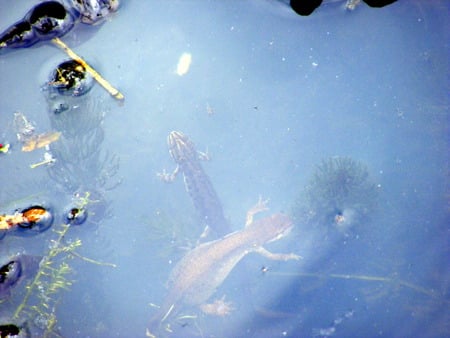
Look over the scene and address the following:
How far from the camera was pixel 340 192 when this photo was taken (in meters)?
6.40

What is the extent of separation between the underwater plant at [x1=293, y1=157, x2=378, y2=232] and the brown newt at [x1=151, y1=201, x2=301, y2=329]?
70 centimetres

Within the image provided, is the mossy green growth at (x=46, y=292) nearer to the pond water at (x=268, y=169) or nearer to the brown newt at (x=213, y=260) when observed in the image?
the pond water at (x=268, y=169)

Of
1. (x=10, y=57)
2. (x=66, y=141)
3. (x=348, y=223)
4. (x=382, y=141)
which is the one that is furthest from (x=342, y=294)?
(x=10, y=57)

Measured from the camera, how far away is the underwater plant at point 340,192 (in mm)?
6227

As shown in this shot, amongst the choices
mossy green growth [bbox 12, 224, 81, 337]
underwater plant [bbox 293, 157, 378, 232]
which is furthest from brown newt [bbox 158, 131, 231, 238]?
mossy green growth [bbox 12, 224, 81, 337]

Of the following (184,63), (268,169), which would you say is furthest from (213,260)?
(184,63)

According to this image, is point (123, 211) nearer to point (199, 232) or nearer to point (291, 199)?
point (199, 232)

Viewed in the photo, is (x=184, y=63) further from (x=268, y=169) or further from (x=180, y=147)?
(x=268, y=169)

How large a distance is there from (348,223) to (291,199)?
1.31 meters

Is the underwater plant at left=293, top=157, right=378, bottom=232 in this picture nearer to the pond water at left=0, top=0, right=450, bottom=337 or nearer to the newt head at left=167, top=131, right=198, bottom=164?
the pond water at left=0, top=0, right=450, bottom=337

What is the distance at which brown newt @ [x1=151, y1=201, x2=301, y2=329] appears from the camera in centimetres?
645

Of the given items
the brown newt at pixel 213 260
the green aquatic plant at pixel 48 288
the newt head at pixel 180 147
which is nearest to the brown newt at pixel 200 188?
the newt head at pixel 180 147

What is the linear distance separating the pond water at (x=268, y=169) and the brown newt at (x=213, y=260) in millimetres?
60

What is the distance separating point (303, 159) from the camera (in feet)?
22.0
